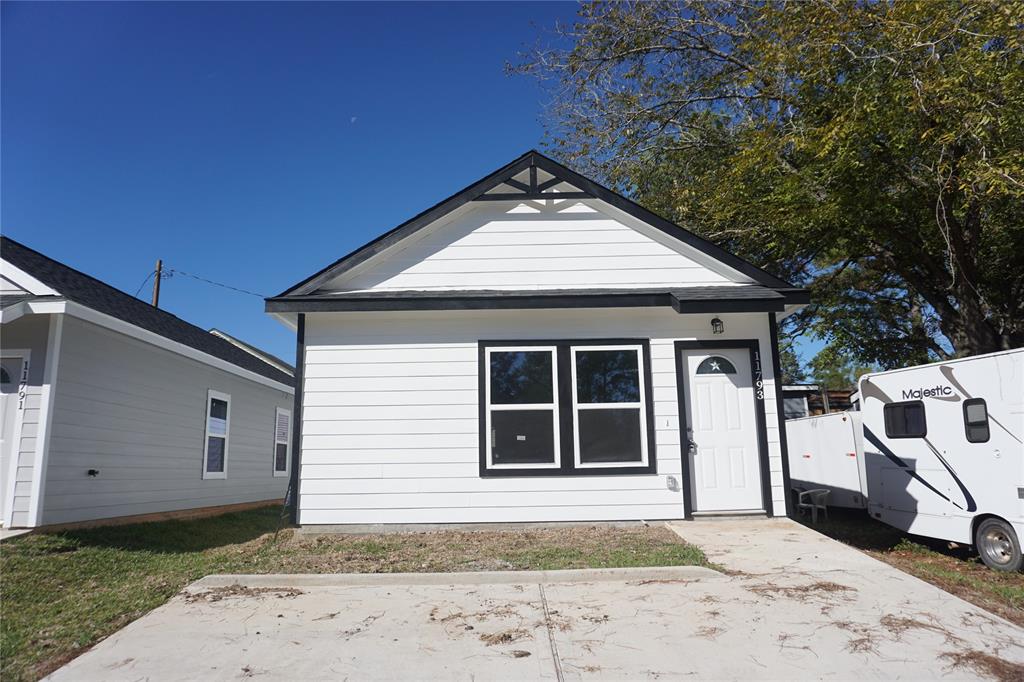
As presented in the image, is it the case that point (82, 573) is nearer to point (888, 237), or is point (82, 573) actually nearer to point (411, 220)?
point (411, 220)

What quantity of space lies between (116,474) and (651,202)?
11411 mm

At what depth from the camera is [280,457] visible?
637 inches

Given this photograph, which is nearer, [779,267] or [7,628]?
[7,628]

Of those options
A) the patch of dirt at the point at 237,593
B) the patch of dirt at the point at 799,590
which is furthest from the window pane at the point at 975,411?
the patch of dirt at the point at 237,593

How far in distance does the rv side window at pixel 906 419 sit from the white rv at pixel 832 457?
2.89 ft

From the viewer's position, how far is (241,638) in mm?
4516

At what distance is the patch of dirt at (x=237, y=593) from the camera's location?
5.41m

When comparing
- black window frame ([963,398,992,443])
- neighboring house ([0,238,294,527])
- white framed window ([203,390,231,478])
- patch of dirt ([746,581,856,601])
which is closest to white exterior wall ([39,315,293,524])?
neighboring house ([0,238,294,527])

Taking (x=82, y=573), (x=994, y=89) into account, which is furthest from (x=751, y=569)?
(x=994, y=89)

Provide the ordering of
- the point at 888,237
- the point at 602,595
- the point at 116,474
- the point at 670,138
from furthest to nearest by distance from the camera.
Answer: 1. the point at 670,138
2. the point at 888,237
3. the point at 116,474
4. the point at 602,595

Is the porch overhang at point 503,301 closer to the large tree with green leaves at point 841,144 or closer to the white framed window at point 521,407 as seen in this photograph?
the white framed window at point 521,407

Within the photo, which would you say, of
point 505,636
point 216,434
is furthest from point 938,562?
point 216,434

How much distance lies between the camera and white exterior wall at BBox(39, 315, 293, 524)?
8586 mm

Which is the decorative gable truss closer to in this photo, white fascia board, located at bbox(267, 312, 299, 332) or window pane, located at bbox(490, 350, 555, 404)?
white fascia board, located at bbox(267, 312, 299, 332)
